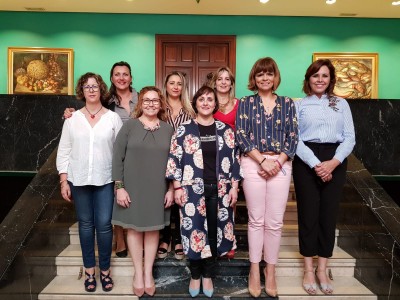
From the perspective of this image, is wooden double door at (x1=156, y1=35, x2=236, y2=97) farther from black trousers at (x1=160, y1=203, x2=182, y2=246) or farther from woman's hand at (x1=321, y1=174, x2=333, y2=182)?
woman's hand at (x1=321, y1=174, x2=333, y2=182)

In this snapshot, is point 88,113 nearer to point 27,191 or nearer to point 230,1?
point 27,191

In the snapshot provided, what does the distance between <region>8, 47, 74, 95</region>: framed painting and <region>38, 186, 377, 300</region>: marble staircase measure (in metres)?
5.01

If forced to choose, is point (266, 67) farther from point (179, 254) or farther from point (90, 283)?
point (90, 283)

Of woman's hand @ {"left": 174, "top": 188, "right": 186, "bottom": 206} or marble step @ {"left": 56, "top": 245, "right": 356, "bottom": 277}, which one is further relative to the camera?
marble step @ {"left": 56, "top": 245, "right": 356, "bottom": 277}

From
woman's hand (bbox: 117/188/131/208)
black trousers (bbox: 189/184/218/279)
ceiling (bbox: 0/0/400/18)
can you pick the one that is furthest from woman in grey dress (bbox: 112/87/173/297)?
ceiling (bbox: 0/0/400/18)

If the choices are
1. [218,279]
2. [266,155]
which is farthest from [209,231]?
[266,155]

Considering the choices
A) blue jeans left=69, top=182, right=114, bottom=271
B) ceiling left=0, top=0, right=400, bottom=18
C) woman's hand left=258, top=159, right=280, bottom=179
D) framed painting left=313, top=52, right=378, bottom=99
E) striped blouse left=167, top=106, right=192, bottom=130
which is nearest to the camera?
woman's hand left=258, top=159, right=280, bottom=179

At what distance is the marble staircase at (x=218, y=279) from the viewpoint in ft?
9.08

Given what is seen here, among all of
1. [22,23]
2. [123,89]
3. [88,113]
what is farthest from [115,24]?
[88,113]

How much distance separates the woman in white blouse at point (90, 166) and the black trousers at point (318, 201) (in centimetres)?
141

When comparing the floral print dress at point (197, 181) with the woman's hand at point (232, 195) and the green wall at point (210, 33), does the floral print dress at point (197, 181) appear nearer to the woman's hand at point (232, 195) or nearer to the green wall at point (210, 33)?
the woman's hand at point (232, 195)

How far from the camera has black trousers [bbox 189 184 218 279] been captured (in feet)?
8.55

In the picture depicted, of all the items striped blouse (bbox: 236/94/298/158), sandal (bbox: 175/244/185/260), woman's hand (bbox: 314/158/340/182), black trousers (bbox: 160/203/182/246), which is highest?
striped blouse (bbox: 236/94/298/158)

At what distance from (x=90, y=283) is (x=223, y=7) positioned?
586 centimetres
